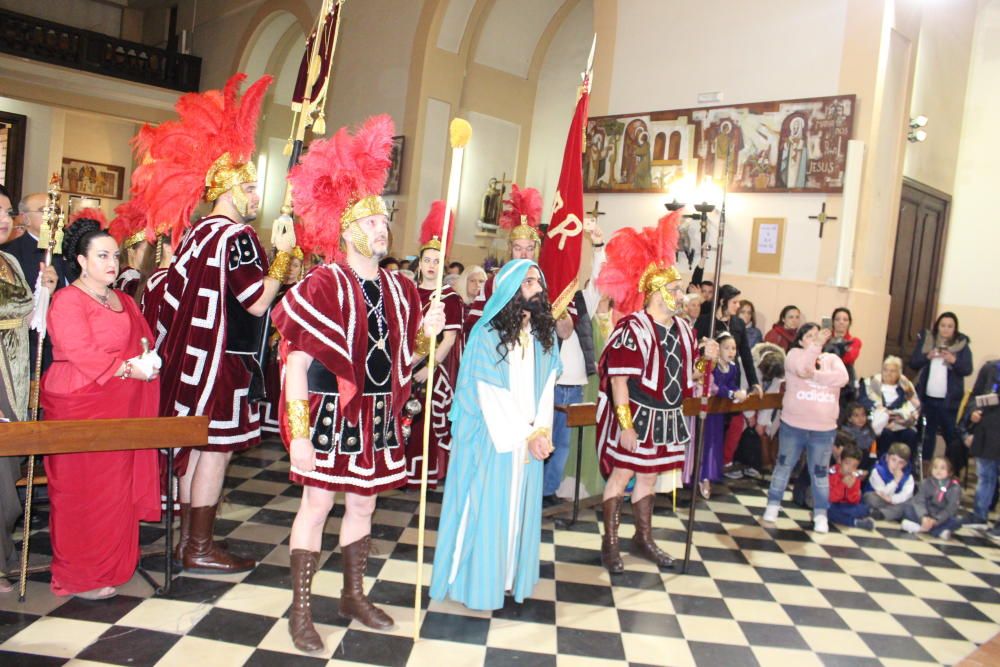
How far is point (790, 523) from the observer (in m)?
5.99

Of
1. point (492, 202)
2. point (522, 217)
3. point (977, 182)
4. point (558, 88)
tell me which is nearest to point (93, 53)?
point (492, 202)

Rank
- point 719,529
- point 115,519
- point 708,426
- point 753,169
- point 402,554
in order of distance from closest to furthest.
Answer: point 115,519
point 402,554
point 719,529
point 708,426
point 753,169

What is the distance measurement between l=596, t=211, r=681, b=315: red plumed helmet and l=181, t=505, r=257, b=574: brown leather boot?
2605mm

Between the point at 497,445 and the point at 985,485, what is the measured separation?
→ 16.2 ft

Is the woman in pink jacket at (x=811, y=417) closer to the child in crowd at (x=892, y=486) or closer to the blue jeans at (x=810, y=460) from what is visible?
the blue jeans at (x=810, y=460)

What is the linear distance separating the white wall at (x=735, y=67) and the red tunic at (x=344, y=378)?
619cm

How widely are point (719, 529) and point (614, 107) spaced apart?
5.95m

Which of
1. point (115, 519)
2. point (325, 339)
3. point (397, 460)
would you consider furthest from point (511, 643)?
point (115, 519)

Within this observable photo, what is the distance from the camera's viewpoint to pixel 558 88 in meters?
14.0

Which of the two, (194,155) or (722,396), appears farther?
(722,396)

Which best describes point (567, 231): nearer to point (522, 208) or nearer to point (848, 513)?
point (522, 208)

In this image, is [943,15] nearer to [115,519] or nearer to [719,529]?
[719,529]

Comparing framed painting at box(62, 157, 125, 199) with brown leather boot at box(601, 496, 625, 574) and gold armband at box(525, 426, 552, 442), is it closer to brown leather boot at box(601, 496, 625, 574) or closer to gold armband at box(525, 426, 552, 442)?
Answer: brown leather boot at box(601, 496, 625, 574)

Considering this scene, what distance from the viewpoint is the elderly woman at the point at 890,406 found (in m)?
6.83
